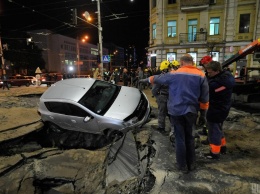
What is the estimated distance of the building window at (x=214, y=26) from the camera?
64.0 ft

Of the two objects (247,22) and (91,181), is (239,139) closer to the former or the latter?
(91,181)

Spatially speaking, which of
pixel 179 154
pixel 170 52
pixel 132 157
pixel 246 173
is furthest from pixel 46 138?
pixel 170 52

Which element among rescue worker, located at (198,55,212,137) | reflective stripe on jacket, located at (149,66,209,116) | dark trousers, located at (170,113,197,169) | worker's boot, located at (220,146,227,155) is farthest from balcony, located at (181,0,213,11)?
dark trousers, located at (170,113,197,169)

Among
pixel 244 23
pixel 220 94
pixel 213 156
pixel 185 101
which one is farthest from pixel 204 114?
pixel 244 23

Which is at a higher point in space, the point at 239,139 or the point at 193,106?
the point at 193,106

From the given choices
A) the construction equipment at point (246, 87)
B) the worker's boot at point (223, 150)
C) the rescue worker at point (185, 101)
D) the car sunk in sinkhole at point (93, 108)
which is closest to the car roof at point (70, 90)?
the car sunk in sinkhole at point (93, 108)

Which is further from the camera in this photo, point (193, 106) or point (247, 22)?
point (247, 22)

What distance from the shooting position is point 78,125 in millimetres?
5547

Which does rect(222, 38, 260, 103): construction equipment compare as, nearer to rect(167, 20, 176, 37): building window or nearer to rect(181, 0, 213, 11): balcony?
rect(181, 0, 213, 11): balcony

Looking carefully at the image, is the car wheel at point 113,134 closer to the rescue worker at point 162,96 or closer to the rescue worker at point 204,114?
the rescue worker at point 162,96

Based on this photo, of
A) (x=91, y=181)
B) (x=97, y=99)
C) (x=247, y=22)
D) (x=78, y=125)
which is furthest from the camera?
(x=247, y=22)

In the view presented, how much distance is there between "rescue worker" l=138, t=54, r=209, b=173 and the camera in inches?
123

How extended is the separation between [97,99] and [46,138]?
1.99 metres

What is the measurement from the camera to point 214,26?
64.3 ft
